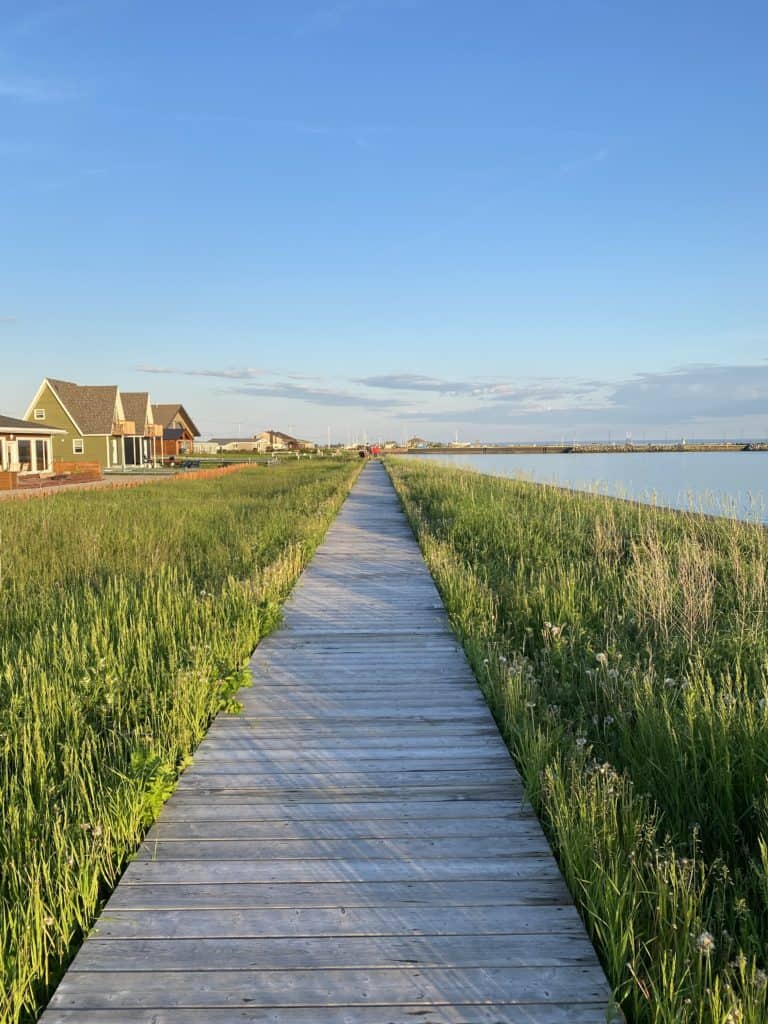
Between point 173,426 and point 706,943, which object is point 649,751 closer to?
point 706,943

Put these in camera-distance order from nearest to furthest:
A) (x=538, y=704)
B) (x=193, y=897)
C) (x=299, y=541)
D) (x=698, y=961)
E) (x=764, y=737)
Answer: (x=698, y=961) → (x=193, y=897) → (x=764, y=737) → (x=538, y=704) → (x=299, y=541)

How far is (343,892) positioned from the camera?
231cm

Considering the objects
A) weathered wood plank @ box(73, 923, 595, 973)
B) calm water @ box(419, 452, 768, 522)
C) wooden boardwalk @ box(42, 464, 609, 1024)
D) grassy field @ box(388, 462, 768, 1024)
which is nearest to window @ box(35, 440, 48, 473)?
calm water @ box(419, 452, 768, 522)

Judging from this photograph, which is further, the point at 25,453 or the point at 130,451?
the point at 130,451

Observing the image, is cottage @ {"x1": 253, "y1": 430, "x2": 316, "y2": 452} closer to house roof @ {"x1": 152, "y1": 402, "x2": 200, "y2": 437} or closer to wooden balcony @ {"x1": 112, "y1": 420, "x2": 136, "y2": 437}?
house roof @ {"x1": 152, "y1": 402, "x2": 200, "y2": 437}

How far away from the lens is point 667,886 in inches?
85.4

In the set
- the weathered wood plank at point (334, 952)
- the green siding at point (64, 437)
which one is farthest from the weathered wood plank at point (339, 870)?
the green siding at point (64, 437)

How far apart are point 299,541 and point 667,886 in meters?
8.12

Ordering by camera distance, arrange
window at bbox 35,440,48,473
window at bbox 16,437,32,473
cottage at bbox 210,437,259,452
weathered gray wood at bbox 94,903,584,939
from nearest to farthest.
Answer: weathered gray wood at bbox 94,903,584,939
window at bbox 16,437,32,473
window at bbox 35,440,48,473
cottage at bbox 210,437,259,452

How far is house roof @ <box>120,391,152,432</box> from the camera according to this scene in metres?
54.0

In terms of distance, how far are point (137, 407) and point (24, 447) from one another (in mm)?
21631

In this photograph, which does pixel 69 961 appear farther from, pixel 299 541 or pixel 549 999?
pixel 299 541

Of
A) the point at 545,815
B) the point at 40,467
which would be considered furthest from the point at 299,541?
the point at 40,467

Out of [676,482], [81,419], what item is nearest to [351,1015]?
[676,482]
